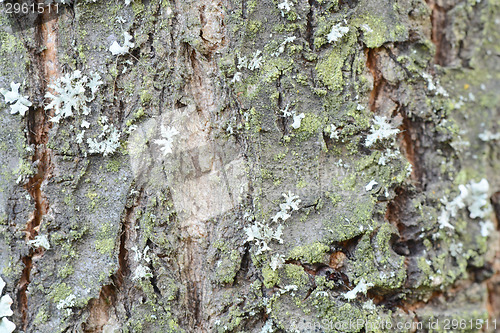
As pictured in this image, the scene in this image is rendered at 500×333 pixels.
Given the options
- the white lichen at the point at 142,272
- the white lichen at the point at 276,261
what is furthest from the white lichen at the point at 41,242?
the white lichen at the point at 276,261

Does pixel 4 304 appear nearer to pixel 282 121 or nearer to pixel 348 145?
pixel 282 121

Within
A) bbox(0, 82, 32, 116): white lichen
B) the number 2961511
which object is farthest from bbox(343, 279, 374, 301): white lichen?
the number 2961511

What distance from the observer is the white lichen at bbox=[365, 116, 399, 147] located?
5.50ft

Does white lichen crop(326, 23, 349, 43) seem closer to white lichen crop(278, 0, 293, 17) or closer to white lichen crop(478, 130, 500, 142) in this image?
white lichen crop(278, 0, 293, 17)

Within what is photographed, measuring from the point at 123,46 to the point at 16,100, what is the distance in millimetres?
504

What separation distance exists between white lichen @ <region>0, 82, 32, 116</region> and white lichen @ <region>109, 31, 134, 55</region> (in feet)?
1.37

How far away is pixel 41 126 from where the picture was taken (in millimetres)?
1598

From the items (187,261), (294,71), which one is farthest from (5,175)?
(294,71)

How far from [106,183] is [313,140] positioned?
0.91 m

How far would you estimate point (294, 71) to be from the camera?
63.7 inches

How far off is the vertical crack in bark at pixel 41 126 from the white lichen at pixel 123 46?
0.85 ft

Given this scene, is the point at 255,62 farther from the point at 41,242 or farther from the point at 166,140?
the point at 41,242

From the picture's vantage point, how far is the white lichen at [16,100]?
1556 mm

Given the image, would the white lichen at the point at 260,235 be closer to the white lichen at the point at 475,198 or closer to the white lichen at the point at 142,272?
the white lichen at the point at 142,272
